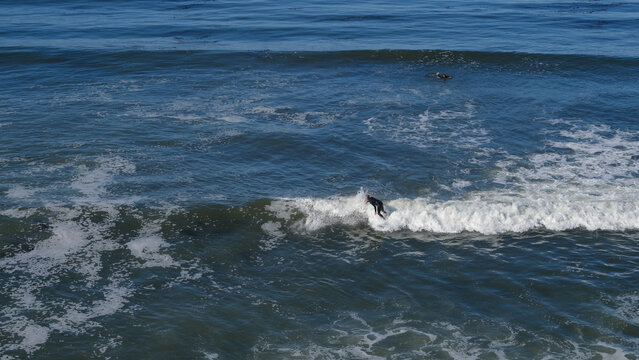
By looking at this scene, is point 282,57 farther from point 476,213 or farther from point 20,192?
point 476,213

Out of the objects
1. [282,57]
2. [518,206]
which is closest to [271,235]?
[518,206]

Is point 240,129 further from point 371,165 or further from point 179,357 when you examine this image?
point 179,357

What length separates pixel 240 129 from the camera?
30688 mm

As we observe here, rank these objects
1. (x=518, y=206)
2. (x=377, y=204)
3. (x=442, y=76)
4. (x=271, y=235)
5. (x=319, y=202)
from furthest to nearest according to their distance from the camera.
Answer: (x=442, y=76), (x=319, y=202), (x=518, y=206), (x=377, y=204), (x=271, y=235)

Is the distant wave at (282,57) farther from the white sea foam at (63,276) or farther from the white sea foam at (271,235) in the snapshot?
the white sea foam at (271,235)

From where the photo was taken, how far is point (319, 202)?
23.4 m

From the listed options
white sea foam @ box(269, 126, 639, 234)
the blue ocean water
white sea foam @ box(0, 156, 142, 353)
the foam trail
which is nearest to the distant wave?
the blue ocean water

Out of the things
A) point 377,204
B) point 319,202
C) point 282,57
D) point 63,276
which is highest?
point 282,57

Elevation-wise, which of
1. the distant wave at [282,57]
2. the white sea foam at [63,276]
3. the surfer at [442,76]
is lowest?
the white sea foam at [63,276]

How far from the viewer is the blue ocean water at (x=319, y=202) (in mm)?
16609

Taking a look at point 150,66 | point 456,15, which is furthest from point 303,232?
point 456,15

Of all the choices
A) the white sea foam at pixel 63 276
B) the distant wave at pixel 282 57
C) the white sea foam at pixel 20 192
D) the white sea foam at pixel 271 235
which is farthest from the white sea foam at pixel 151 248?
the distant wave at pixel 282 57

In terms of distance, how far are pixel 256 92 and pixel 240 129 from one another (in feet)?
21.5

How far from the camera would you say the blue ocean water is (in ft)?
54.5
